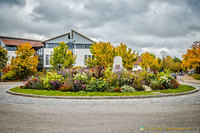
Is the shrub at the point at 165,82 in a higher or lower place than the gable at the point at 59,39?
lower

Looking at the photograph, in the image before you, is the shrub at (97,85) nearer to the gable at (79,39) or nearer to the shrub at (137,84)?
the shrub at (137,84)

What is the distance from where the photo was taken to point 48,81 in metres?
13.3

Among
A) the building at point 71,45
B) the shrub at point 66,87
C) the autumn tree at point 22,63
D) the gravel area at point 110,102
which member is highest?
the building at point 71,45

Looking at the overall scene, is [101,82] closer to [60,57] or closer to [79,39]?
[60,57]

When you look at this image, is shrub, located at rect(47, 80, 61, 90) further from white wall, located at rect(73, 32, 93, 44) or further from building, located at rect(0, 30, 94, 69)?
white wall, located at rect(73, 32, 93, 44)

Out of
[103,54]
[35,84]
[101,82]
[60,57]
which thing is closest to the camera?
[101,82]

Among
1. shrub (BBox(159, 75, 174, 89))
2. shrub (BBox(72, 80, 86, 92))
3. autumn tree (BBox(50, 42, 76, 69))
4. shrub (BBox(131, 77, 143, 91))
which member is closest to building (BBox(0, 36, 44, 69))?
autumn tree (BBox(50, 42, 76, 69))

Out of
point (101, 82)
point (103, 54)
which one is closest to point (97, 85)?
point (101, 82)

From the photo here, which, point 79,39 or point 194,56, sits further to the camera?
point 79,39

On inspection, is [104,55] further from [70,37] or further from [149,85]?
[70,37]

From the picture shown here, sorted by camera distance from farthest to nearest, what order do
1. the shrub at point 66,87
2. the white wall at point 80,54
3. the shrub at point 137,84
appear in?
1. the white wall at point 80,54
2. the shrub at point 137,84
3. the shrub at point 66,87

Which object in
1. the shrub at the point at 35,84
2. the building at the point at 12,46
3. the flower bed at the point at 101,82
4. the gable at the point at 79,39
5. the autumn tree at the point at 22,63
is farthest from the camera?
the building at the point at 12,46

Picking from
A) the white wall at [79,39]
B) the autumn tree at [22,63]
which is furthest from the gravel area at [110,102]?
the white wall at [79,39]

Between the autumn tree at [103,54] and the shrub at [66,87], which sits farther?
the autumn tree at [103,54]
